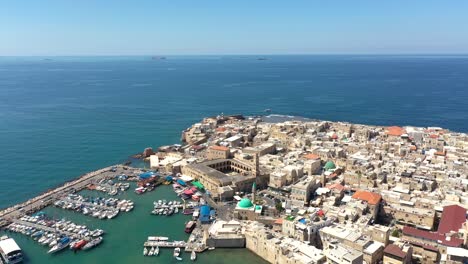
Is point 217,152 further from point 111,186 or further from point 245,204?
point 245,204

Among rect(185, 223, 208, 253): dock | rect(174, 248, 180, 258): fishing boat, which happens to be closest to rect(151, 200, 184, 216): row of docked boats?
rect(185, 223, 208, 253): dock

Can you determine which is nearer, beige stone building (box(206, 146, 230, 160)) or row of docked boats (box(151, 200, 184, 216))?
row of docked boats (box(151, 200, 184, 216))

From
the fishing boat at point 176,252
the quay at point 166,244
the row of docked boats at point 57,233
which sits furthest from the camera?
the row of docked boats at point 57,233

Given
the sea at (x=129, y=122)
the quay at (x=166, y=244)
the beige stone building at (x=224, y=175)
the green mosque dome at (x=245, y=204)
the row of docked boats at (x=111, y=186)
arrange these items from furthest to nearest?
the row of docked boats at (x=111, y=186)
the beige stone building at (x=224, y=175)
the green mosque dome at (x=245, y=204)
the sea at (x=129, y=122)
the quay at (x=166, y=244)

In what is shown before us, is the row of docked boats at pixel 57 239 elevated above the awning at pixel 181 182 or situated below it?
below

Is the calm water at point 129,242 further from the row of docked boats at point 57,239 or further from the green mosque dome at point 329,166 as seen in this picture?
the green mosque dome at point 329,166

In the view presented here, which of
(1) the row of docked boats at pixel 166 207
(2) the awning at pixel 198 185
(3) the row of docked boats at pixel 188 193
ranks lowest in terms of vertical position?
(1) the row of docked boats at pixel 166 207

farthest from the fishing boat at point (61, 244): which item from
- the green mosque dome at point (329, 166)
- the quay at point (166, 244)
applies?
the green mosque dome at point (329, 166)

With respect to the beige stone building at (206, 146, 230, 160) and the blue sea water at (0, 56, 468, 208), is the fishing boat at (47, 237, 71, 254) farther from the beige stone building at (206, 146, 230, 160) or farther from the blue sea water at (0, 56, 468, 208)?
the beige stone building at (206, 146, 230, 160)
